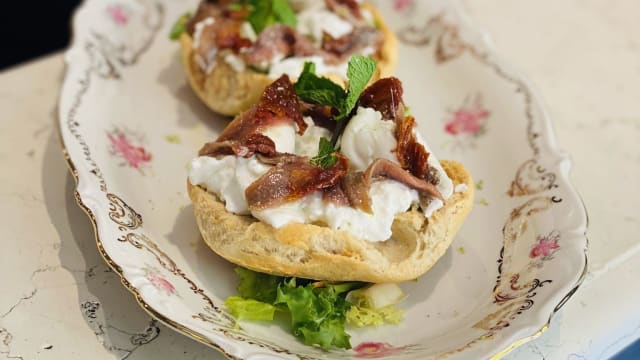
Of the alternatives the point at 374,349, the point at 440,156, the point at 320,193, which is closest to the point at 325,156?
the point at 320,193

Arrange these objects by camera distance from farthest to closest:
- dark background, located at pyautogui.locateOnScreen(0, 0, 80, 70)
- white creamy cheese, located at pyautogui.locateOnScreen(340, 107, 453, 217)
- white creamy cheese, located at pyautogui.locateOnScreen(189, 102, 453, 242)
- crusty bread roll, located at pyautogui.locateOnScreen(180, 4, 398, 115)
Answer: dark background, located at pyautogui.locateOnScreen(0, 0, 80, 70), crusty bread roll, located at pyautogui.locateOnScreen(180, 4, 398, 115), white creamy cheese, located at pyautogui.locateOnScreen(340, 107, 453, 217), white creamy cheese, located at pyautogui.locateOnScreen(189, 102, 453, 242)

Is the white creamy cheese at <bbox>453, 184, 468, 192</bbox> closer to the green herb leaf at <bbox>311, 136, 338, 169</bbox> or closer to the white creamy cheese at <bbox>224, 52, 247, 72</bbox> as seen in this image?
the green herb leaf at <bbox>311, 136, 338, 169</bbox>

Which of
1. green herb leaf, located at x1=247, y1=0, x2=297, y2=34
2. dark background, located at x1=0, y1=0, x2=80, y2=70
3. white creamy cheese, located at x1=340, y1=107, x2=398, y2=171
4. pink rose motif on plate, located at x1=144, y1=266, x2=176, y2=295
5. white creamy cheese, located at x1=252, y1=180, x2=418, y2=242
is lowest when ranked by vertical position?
dark background, located at x1=0, y1=0, x2=80, y2=70

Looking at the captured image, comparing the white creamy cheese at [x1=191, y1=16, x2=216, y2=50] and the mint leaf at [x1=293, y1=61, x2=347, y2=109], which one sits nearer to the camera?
the mint leaf at [x1=293, y1=61, x2=347, y2=109]

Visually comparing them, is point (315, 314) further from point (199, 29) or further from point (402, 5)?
point (402, 5)

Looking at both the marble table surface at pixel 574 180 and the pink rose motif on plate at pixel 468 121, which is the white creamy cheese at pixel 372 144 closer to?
the marble table surface at pixel 574 180

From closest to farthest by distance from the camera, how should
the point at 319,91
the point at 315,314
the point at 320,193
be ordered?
the point at 315,314 < the point at 320,193 < the point at 319,91

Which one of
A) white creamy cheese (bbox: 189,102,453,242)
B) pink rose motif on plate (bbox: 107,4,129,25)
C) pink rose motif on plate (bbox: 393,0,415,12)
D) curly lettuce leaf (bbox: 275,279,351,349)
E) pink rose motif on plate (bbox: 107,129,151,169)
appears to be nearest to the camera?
curly lettuce leaf (bbox: 275,279,351,349)

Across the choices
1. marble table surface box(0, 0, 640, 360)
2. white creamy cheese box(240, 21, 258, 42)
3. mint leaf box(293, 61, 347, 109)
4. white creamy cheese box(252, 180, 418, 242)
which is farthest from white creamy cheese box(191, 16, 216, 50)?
white creamy cheese box(252, 180, 418, 242)
